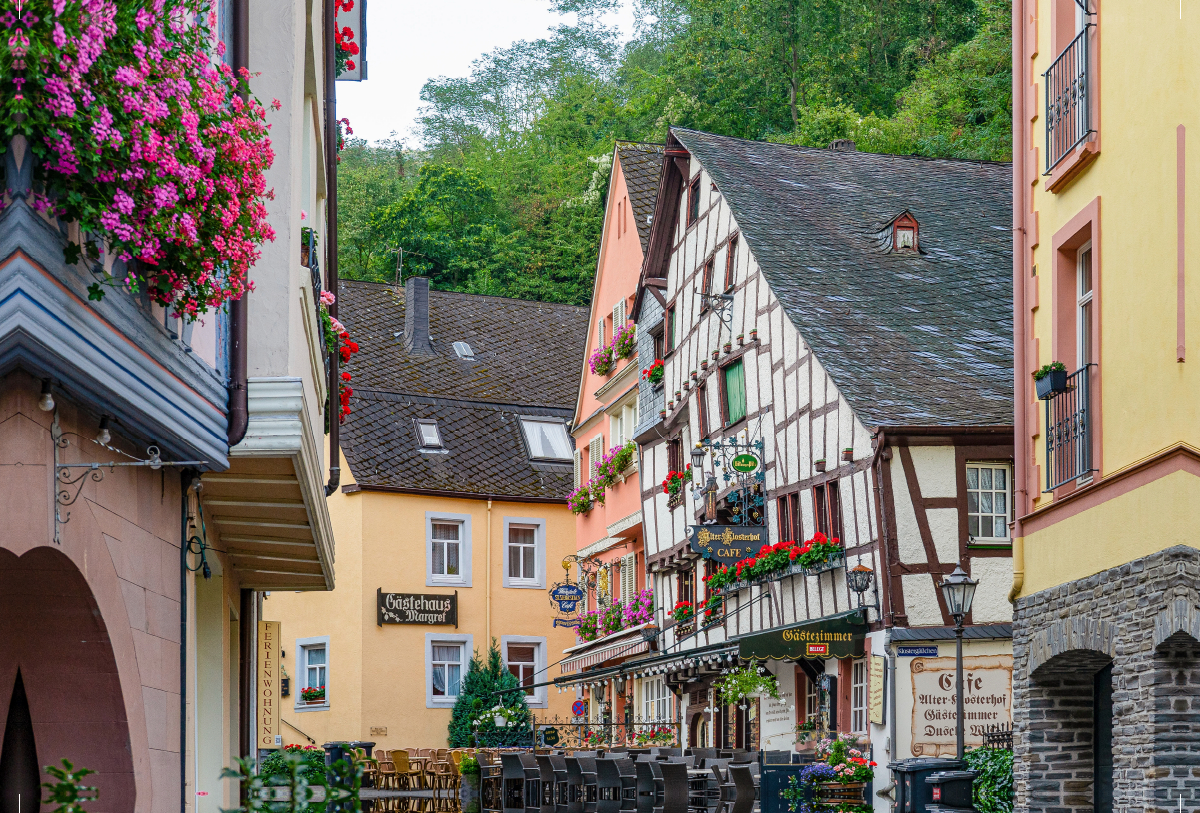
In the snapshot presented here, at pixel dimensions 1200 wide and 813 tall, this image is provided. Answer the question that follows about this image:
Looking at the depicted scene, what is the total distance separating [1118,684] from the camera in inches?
445

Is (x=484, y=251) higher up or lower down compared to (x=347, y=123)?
higher up

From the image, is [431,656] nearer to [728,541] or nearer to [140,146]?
[728,541]

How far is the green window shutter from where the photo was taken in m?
22.8

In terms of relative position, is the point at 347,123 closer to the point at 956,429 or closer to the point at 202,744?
the point at 202,744

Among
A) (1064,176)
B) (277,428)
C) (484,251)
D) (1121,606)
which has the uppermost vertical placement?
(484,251)

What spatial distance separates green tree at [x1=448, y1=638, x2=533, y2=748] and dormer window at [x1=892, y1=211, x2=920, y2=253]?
502 inches

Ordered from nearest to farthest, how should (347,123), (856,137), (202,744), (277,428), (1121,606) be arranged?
(277,428)
(202,744)
(1121,606)
(347,123)
(856,137)

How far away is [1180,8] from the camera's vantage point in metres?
10.8

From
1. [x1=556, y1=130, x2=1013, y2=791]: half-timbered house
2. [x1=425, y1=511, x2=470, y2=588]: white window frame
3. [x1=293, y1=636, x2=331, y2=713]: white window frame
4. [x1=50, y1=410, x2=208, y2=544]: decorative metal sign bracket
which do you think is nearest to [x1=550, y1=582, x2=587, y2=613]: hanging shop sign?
[x1=556, y1=130, x2=1013, y2=791]: half-timbered house

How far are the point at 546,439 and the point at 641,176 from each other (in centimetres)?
763

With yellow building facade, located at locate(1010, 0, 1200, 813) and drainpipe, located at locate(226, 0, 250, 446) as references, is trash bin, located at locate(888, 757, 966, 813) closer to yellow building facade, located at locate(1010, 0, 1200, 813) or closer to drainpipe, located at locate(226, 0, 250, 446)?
yellow building facade, located at locate(1010, 0, 1200, 813)

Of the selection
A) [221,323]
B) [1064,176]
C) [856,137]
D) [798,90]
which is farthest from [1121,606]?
[798,90]

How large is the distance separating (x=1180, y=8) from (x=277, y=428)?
7.44 meters

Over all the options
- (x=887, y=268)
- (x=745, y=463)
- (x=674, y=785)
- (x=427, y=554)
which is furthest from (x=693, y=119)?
(x=674, y=785)
